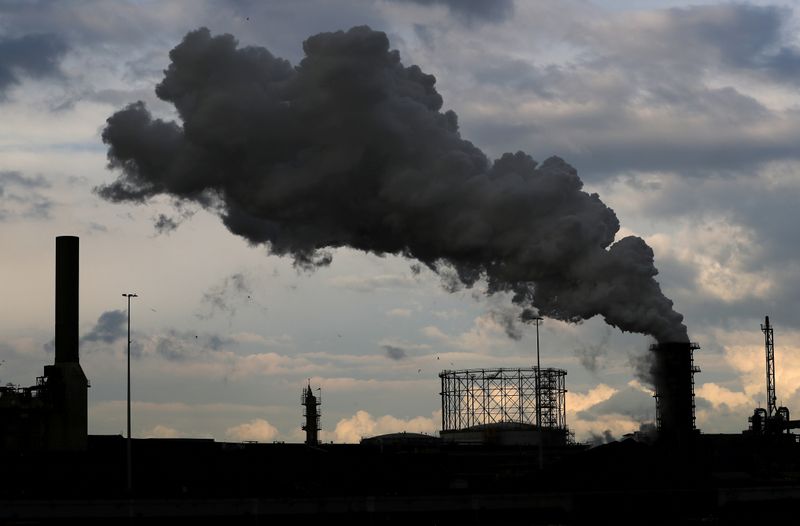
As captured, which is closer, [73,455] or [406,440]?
[73,455]

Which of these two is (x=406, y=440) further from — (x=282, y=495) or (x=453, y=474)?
(x=282, y=495)

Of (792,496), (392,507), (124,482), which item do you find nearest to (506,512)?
(392,507)

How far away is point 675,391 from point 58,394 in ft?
180

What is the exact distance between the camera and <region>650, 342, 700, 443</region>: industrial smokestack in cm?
10594

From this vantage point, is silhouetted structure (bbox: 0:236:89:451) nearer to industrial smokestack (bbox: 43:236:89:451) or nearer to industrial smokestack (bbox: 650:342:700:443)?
industrial smokestack (bbox: 43:236:89:451)

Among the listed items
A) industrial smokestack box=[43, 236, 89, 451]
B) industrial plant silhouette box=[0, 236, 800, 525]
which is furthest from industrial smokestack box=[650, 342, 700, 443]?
industrial smokestack box=[43, 236, 89, 451]

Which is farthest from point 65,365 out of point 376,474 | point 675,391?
point 675,391

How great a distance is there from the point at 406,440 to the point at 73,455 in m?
57.2

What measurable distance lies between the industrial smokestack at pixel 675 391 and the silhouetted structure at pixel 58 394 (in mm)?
52157

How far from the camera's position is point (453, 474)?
14038 centimetres

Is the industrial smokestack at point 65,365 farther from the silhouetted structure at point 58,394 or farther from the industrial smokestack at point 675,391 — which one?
the industrial smokestack at point 675,391

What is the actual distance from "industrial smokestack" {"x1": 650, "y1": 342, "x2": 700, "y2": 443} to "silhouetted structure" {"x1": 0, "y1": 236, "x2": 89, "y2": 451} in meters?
52.2

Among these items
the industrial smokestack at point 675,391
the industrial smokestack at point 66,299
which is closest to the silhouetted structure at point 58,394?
the industrial smokestack at point 66,299

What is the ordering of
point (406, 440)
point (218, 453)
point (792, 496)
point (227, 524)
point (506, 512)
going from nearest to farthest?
point (227, 524)
point (506, 512)
point (792, 496)
point (218, 453)
point (406, 440)
